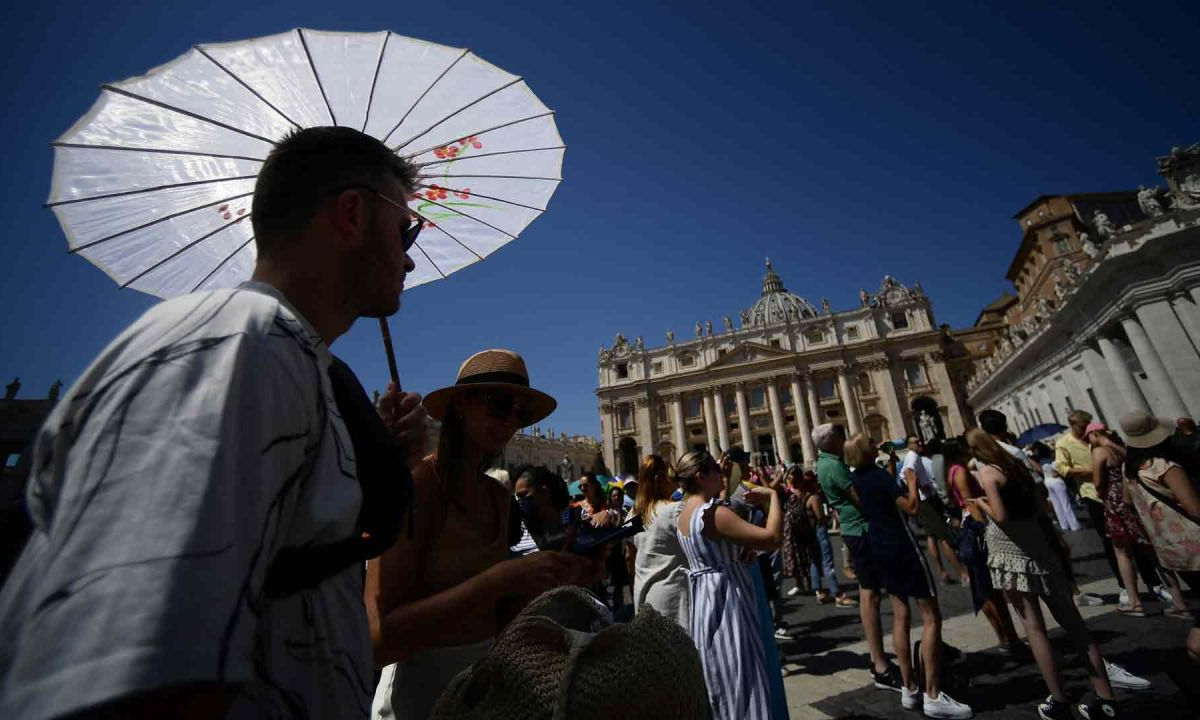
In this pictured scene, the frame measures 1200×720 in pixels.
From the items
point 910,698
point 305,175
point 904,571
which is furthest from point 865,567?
point 305,175

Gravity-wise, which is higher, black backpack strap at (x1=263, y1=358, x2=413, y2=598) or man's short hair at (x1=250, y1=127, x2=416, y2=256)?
man's short hair at (x1=250, y1=127, x2=416, y2=256)

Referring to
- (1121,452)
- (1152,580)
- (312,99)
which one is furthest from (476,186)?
(1152,580)

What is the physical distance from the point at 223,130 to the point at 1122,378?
75.9ft

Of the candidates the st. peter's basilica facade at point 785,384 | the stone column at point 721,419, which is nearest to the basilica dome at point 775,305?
the st. peter's basilica facade at point 785,384

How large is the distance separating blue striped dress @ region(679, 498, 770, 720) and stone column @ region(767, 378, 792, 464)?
139ft

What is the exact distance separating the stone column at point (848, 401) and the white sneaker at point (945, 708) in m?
42.9

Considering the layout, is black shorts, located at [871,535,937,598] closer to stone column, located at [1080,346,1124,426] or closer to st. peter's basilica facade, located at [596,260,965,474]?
stone column, located at [1080,346,1124,426]

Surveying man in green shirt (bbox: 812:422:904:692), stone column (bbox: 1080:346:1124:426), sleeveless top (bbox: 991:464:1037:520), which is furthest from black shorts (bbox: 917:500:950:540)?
stone column (bbox: 1080:346:1124:426)

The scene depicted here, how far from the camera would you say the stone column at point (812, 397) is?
43.7 metres

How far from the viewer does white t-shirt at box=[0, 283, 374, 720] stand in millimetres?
427

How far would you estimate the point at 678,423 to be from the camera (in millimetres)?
46562

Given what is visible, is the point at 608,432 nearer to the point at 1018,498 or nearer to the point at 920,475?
the point at 920,475

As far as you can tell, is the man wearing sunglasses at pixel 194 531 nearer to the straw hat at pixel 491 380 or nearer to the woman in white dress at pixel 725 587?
the straw hat at pixel 491 380

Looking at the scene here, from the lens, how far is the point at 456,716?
930 mm
